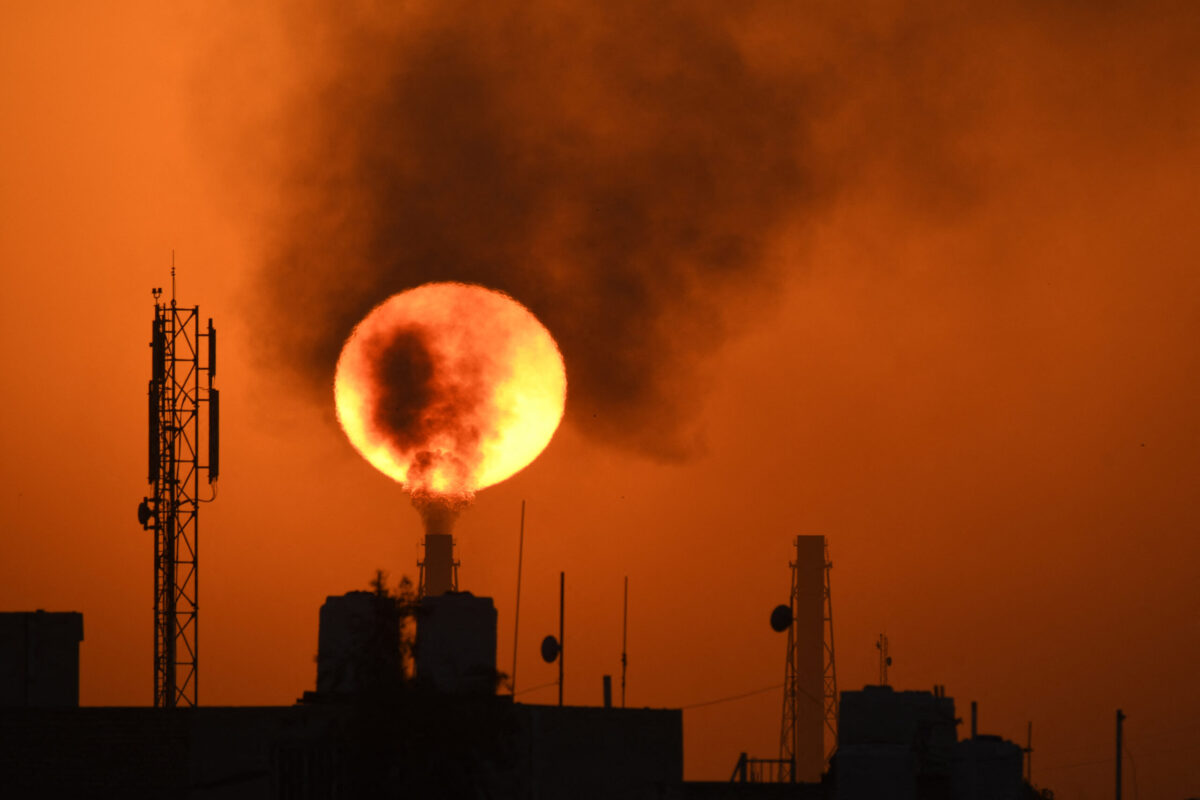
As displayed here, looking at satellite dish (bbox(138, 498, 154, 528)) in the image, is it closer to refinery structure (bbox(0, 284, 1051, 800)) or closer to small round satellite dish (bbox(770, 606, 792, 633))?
refinery structure (bbox(0, 284, 1051, 800))

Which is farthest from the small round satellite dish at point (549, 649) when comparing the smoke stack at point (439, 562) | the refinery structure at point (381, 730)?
the smoke stack at point (439, 562)

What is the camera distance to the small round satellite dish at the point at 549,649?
59406 millimetres

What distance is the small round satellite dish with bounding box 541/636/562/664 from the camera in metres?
59.4

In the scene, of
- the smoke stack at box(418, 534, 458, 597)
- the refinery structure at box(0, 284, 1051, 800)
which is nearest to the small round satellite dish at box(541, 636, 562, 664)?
the refinery structure at box(0, 284, 1051, 800)

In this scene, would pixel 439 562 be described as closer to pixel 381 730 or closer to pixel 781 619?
pixel 781 619

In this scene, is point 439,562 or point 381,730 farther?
point 439,562

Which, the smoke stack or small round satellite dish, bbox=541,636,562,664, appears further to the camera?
the smoke stack

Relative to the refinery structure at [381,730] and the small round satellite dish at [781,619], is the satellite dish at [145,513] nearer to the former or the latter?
the refinery structure at [381,730]

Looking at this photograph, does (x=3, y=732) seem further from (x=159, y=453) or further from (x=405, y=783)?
(x=159, y=453)

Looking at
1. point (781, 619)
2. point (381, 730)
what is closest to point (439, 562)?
point (781, 619)

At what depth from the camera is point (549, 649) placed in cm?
5969

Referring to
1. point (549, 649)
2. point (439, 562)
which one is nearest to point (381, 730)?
point (549, 649)

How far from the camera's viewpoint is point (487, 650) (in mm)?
56250

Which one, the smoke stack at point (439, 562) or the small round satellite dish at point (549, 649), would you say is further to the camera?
the smoke stack at point (439, 562)
